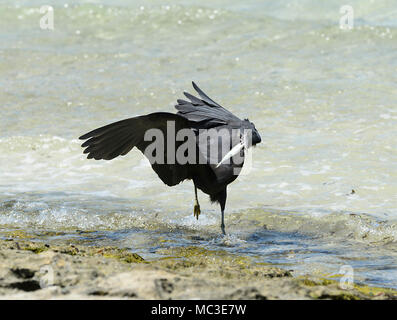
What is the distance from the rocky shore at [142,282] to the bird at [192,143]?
1.55 metres

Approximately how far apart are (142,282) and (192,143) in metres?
2.27

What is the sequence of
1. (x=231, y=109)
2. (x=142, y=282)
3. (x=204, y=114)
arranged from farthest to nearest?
1. (x=231, y=109)
2. (x=204, y=114)
3. (x=142, y=282)

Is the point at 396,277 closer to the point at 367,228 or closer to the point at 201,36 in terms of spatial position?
the point at 367,228

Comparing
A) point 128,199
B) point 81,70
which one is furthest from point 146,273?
point 81,70

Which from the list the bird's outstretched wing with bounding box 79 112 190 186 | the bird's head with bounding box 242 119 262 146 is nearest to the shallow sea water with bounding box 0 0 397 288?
the bird's outstretched wing with bounding box 79 112 190 186

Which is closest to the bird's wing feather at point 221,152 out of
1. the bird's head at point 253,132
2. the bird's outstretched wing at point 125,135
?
the bird's head at point 253,132

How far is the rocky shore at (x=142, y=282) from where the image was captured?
3146 millimetres

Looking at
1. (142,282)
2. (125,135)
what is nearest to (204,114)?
(125,135)

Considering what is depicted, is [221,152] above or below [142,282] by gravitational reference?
above

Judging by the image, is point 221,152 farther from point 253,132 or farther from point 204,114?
point 204,114

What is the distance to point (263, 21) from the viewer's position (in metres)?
13.9

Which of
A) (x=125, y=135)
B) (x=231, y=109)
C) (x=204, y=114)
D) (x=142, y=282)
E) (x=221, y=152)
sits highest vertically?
(x=231, y=109)

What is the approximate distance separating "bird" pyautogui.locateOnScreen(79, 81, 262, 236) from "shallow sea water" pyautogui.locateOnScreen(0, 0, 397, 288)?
0.48 meters

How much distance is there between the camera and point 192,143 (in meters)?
5.35
